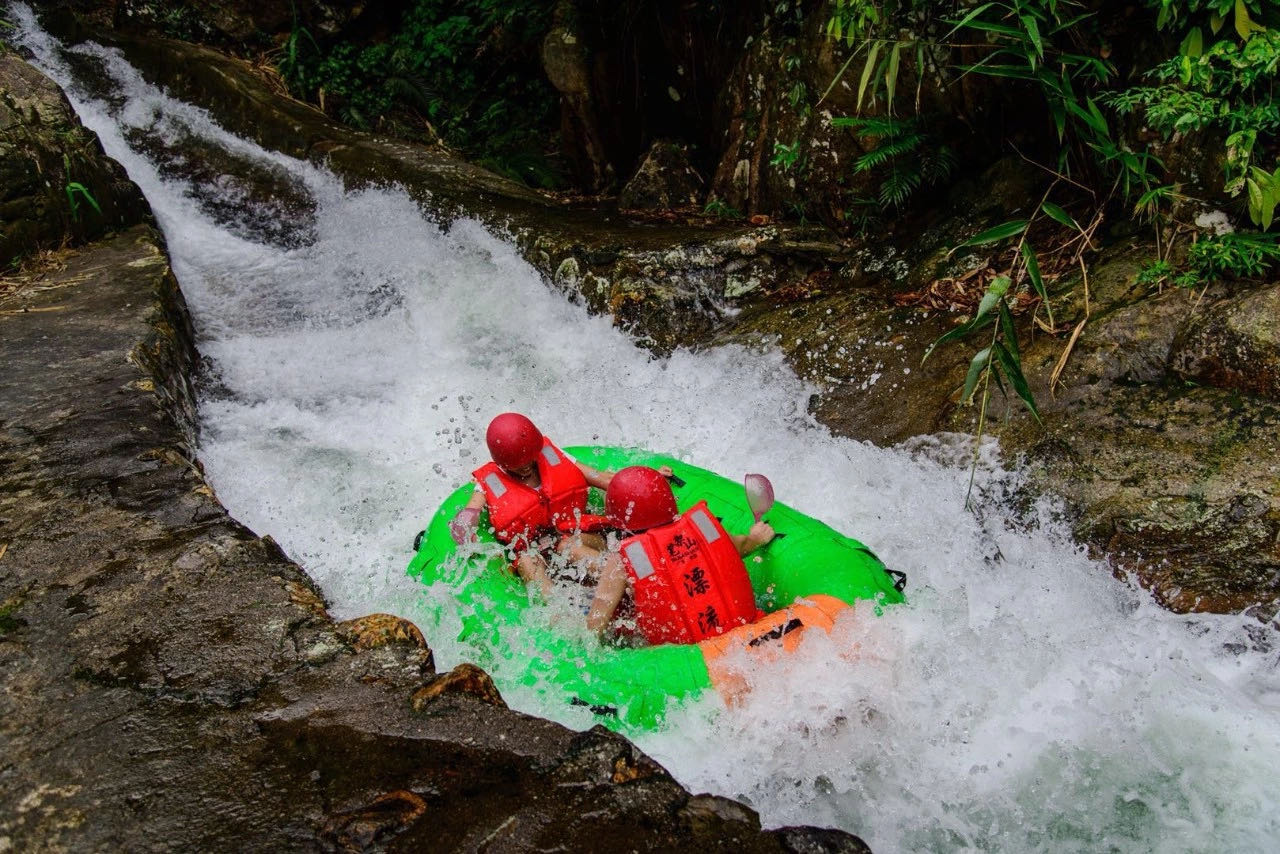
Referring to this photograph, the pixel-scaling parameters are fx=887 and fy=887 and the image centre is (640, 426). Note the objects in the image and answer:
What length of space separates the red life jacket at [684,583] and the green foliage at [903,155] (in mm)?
3023

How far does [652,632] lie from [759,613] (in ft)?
1.54

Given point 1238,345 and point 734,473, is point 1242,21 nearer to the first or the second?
point 1238,345

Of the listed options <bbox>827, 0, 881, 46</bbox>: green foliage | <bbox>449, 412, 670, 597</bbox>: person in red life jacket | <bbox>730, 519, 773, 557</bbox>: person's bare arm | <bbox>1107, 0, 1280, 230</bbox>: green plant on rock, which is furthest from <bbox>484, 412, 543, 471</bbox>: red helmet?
<bbox>1107, 0, 1280, 230</bbox>: green plant on rock

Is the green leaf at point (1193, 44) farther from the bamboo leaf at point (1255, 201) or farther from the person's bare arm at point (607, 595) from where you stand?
the person's bare arm at point (607, 595)

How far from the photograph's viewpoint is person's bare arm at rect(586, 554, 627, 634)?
361 cm

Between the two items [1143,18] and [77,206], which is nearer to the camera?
[1143,18]

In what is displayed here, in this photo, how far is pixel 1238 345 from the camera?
393 cm

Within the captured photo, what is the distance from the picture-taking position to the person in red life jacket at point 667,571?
3.53 m

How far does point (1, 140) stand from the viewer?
5.90 m

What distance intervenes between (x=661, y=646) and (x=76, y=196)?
18.4 ft

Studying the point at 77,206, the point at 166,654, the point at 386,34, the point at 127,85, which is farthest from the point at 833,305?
the point at 127,85

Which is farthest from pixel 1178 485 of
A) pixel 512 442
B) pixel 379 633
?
pixel 379 633

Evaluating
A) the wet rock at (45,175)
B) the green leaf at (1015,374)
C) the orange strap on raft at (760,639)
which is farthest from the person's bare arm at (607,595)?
the wet rock at (45,175)

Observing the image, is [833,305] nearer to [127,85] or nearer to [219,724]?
[219,724]
